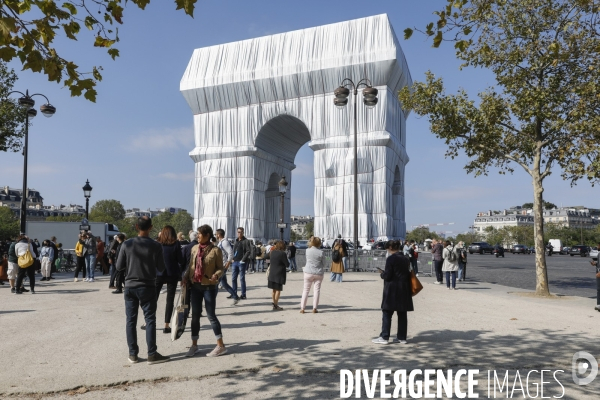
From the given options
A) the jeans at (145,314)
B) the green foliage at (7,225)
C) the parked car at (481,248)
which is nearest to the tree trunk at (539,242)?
the jeans at (145,314)

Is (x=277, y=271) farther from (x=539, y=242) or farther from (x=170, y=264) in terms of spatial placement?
(x=539, y=242)

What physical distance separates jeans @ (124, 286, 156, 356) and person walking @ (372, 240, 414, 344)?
9.85 ft

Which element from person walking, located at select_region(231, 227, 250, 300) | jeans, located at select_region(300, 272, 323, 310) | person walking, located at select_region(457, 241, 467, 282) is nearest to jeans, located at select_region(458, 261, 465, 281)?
person walking, located at select_region(457, 241, 467, 282)

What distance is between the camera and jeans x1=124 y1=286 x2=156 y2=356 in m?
6.11

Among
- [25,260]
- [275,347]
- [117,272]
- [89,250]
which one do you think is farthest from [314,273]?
[89,250]

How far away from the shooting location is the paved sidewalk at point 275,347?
5.25 m

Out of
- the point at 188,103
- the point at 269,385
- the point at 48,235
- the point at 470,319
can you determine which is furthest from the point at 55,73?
the point at 188,103

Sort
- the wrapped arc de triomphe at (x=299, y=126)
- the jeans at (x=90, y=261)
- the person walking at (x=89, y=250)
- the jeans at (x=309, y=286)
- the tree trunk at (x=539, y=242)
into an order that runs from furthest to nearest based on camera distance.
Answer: the wrapped arc de triomphe at (x=299, y=126), the jeans at (x=90, y=261), the person walking at (x=89, y=250), the tree trunk at (x=539, y=242), the jeans at (x=309, y=286)

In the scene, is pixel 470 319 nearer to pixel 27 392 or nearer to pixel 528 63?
pixel 27 392

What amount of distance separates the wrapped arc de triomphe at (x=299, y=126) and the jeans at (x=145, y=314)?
96.3ft

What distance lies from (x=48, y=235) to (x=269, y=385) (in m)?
28.7

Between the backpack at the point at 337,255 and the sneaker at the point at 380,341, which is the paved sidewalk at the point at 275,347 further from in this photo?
the backpack at the point at 337,255

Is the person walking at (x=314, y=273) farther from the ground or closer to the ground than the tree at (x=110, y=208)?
closer to the ground

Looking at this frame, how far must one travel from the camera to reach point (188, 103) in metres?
42.4
